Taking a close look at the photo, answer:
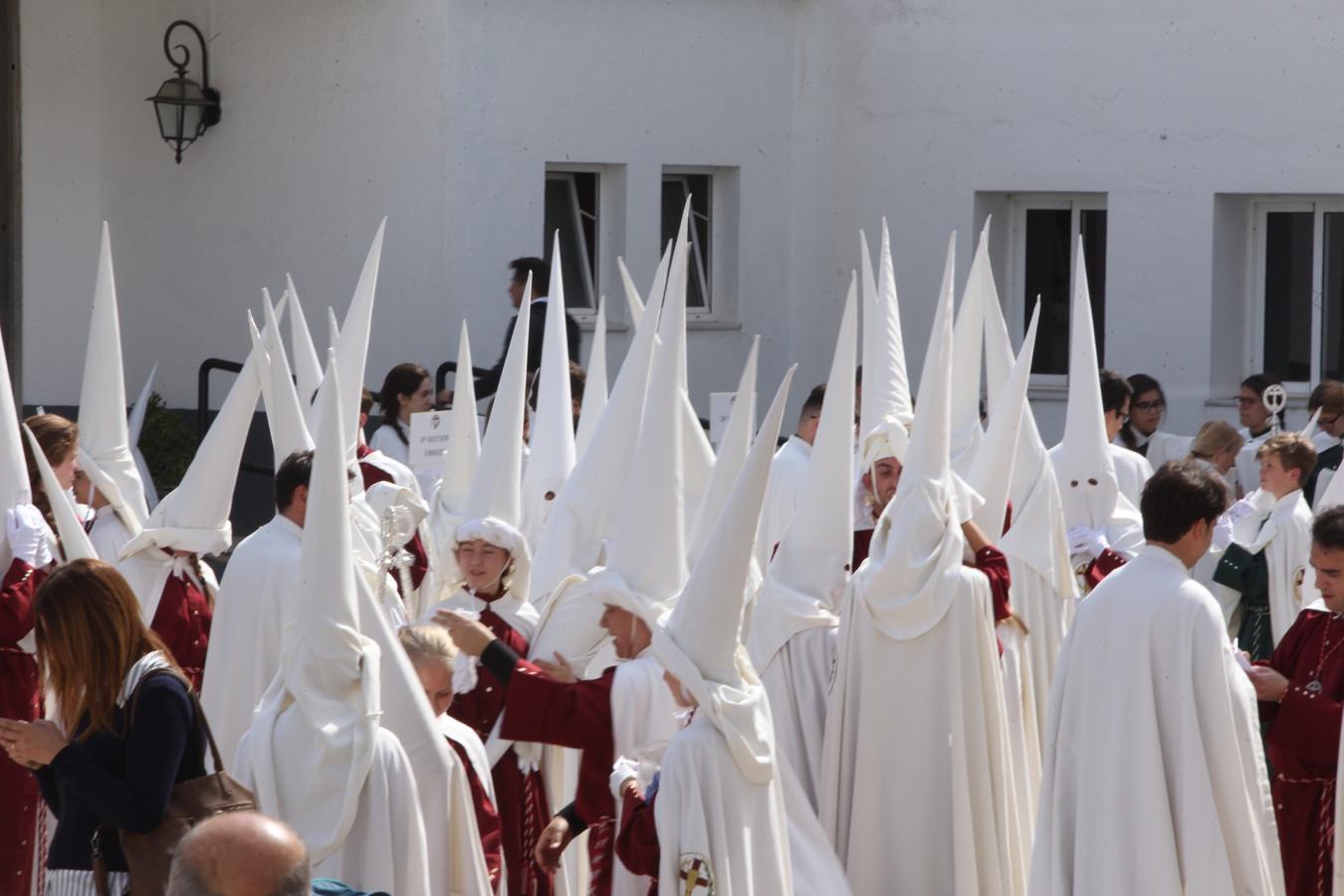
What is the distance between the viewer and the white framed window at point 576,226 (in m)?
14.9

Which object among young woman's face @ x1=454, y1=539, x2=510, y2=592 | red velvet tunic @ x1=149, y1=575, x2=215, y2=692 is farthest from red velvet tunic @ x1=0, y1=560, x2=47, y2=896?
young woman's face @ x1=454, y1=539, x2=510, y2=592

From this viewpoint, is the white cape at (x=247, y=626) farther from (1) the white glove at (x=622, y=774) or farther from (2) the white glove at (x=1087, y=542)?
(2) the white glove at (x=1087, y=542)

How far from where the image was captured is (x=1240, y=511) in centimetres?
1014

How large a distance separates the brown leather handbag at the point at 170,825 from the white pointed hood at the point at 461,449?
4.02 metres

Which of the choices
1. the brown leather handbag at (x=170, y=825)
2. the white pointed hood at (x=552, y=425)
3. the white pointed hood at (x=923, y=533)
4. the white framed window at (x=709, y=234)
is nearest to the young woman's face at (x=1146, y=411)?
the white framed window at (x=709, y=234)

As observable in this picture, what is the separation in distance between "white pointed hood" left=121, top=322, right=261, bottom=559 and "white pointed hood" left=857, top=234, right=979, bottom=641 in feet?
7.31

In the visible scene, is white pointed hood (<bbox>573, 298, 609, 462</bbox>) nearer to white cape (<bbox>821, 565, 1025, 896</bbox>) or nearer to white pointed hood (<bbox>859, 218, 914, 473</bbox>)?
white pointed hood (<bbox>859, 218, 914, 473</bbox>)

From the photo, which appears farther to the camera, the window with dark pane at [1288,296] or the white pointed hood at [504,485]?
the window with dark pane at [1288,296]

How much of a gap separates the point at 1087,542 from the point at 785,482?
54.6 inches

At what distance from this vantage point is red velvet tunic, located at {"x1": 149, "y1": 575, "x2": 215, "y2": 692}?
25.6 ft

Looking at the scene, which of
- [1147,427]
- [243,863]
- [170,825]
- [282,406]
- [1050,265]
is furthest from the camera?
[1050,265]

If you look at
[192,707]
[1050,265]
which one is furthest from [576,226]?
[192,707]

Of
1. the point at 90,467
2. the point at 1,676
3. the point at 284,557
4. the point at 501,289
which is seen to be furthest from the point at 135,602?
the point at 501,289

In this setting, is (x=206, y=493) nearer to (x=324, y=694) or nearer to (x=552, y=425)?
(x=552, y=425)
